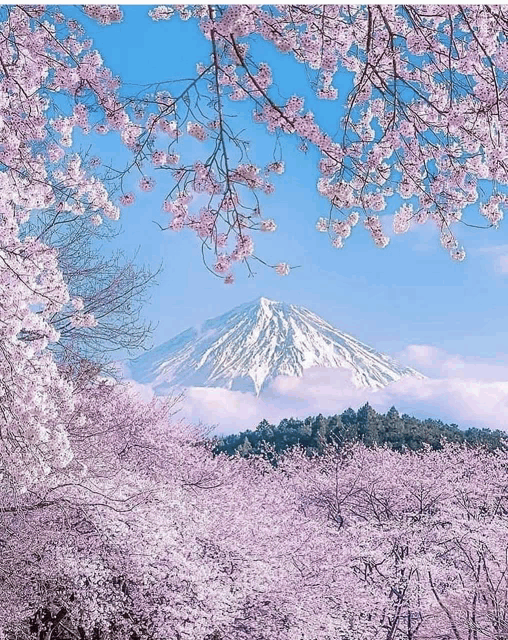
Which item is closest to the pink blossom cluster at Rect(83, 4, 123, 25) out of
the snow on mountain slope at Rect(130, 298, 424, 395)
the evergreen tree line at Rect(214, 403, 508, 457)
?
the evergreen tree line at Rect(214, 403, 508, 457)

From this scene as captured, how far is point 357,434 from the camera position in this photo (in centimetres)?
1506

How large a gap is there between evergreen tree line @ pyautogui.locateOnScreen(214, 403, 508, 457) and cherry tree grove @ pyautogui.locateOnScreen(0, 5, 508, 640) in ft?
6.33

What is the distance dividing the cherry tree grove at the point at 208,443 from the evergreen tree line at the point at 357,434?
1928 mm

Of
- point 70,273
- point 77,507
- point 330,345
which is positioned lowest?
point 77,507

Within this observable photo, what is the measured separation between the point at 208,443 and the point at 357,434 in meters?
5.23

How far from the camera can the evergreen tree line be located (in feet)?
46.5

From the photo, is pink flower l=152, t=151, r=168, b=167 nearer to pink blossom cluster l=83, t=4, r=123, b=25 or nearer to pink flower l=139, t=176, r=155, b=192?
pink flower l=139, t=176, r=155, b=192

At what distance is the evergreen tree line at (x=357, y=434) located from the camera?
14.2 meters

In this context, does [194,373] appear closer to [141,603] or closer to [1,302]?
[141,603]

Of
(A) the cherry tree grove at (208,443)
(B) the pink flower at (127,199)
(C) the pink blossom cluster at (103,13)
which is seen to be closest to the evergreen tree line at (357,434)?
(A) the cherry tree grove at (208,443)

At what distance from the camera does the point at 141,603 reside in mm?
6527

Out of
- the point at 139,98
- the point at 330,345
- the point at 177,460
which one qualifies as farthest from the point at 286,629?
the point at 330,345

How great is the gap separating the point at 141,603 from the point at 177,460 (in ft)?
6.32

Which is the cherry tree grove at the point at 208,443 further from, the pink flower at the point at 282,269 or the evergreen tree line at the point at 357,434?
the evergreen tree line at the point at 357,434
